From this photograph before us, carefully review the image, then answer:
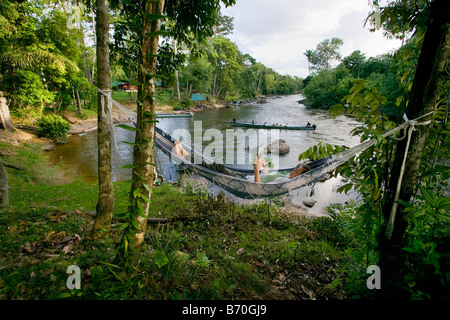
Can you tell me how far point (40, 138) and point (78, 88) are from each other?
429 cm

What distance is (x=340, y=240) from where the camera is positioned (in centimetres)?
250

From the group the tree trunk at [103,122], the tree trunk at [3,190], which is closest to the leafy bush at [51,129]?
the tree trunk at [3,190]

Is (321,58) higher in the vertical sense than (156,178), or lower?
higher

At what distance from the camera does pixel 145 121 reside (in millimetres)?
1154

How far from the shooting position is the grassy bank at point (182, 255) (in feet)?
4.08

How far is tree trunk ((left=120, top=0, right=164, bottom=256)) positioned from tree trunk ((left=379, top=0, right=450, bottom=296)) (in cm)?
135

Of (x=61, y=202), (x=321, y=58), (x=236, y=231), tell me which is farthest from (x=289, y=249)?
(x=321, y=58)

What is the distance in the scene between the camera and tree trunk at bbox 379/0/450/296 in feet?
3.23

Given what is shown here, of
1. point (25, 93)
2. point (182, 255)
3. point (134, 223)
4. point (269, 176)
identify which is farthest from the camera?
point (25, 93)

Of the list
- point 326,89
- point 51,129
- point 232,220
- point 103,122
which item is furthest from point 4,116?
point 326,89

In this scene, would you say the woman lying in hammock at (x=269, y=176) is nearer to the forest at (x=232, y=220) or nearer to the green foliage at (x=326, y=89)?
the forest at (x=232, y=220)

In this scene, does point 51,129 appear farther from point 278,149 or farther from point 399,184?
point 399,184

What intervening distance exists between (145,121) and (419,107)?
4.80ft
